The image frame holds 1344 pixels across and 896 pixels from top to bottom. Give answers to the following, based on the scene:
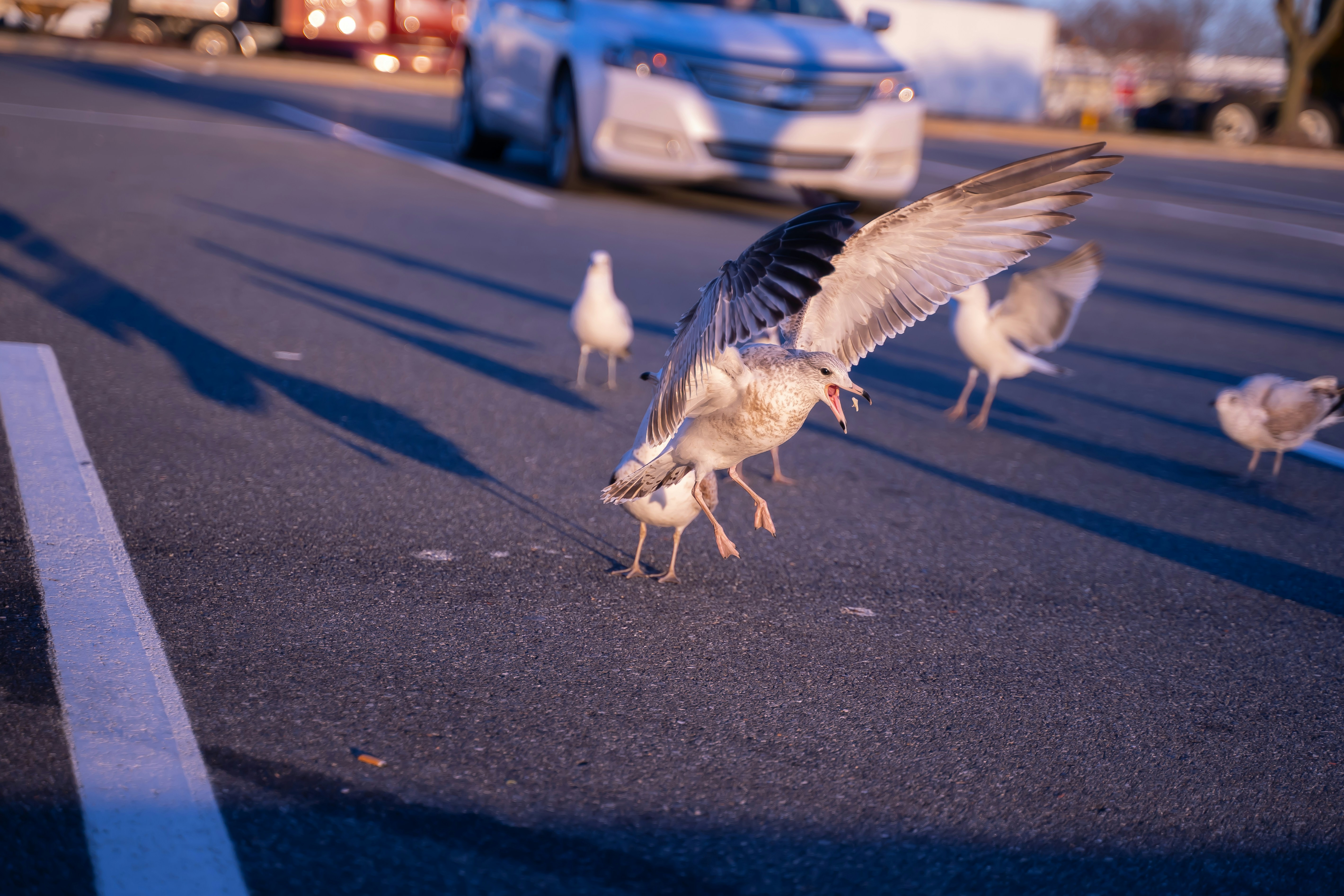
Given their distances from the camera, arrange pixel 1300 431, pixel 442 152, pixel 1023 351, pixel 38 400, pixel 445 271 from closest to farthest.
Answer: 1. pixel 38 400
2. pixel 1300 431
3. pixel 1023 351
4. pixel 445 271
5. pixel 442 152

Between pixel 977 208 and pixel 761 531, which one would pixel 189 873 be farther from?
pixel 977 208

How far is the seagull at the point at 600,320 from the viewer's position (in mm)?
5852

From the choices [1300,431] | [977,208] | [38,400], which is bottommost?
[38,400]

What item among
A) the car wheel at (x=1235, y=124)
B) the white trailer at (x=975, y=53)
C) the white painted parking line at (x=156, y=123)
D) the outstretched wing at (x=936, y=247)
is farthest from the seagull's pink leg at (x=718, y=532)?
the white trailer at (x=975, y=53)

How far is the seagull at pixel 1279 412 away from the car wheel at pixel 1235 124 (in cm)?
2754

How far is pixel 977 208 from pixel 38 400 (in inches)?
131

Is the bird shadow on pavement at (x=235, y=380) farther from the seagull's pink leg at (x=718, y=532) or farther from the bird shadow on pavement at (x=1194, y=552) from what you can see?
the bird shadow on pavement at (x=1194, y=552)

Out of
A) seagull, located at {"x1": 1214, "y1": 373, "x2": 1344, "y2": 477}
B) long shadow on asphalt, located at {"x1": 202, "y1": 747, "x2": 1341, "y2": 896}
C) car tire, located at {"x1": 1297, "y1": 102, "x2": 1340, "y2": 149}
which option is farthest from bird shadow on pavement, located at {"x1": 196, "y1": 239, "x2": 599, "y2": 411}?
car tire, located at {"x1": 1297, "y1": 102, "x2": 1340, "y2": 149}

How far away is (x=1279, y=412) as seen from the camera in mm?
5352

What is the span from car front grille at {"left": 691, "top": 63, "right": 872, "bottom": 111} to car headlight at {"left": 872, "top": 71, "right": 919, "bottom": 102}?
207 millimetres

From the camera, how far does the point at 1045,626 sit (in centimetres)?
362

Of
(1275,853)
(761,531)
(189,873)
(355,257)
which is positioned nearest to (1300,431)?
(761,531)

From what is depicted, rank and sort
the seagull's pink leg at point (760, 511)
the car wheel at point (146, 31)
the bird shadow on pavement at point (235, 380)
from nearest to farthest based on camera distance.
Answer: the seagull's pink leg at point (760, 511)
the bird shadow on pavement at point (235, 380)
the car wheel at point (146, 31)

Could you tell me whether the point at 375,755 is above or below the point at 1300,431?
below
